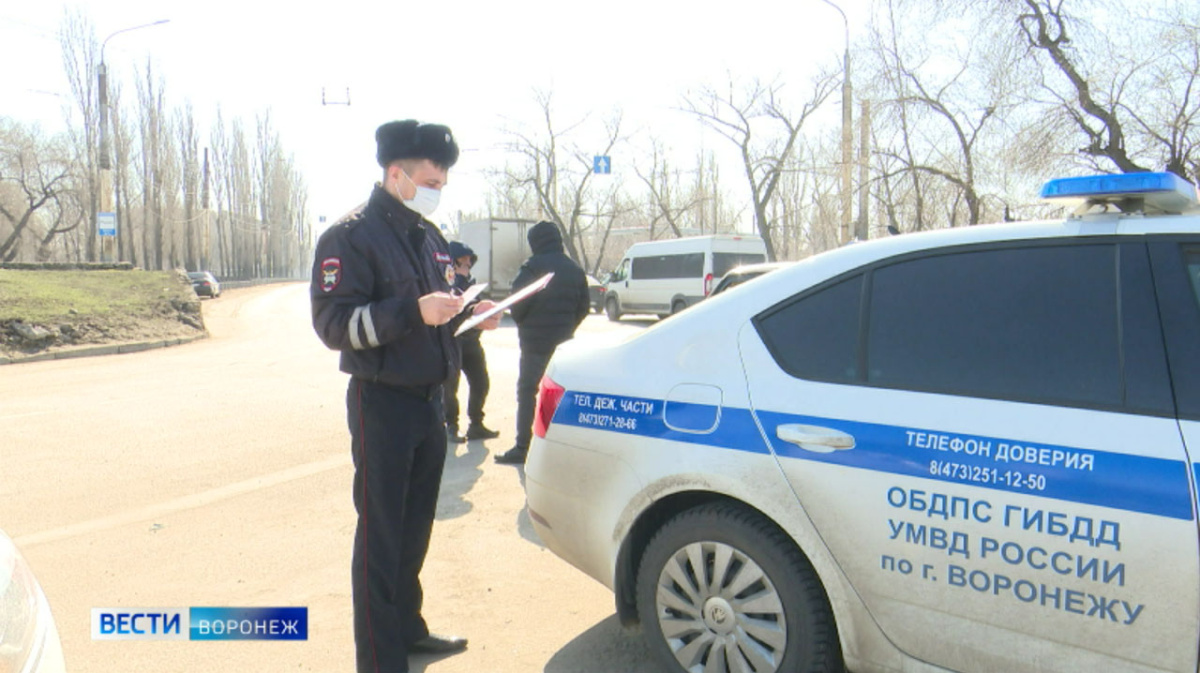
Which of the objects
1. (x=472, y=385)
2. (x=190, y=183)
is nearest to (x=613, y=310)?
(x=472, y=385)

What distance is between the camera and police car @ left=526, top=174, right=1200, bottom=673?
1.99 m

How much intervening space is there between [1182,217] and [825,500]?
1230 millimetres

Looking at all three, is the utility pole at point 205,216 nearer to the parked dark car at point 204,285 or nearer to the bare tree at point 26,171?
the bare tree at point 26,171

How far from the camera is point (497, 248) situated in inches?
986

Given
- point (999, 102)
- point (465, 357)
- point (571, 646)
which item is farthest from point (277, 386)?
point (999, 102)

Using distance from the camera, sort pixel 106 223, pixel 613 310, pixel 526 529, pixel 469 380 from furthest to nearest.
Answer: pixel 613 310
pixel 106 223
pixel 469 380
pixel 526 529

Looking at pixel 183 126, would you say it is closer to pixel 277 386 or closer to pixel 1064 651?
pixel 277 386

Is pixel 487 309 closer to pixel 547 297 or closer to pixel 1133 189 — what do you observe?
pixel 1133 189

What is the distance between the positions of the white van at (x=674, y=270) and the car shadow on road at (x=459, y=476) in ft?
46.4

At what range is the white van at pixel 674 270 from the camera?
853 inches

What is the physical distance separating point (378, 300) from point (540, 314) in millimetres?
3442

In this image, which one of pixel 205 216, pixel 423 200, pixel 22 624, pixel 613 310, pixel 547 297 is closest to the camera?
pixel 22 624

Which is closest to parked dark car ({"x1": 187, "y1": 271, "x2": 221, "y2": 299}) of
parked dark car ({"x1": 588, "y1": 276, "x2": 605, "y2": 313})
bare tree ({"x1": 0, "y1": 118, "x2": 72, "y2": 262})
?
bare tree ({"x1": 0, "y1": 118, "x2": 72, "y2": 262})

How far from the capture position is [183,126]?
5112cm
